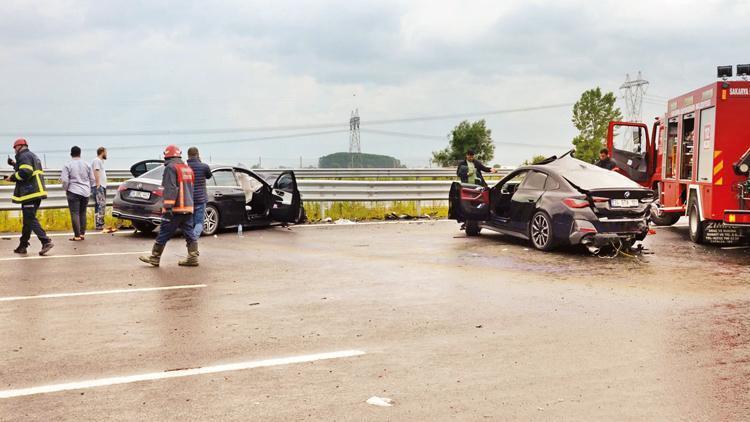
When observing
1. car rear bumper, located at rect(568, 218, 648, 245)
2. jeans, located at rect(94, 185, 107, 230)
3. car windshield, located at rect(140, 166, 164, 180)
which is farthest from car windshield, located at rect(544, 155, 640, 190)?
jeans, located at rect(94, 185, 107, 230)

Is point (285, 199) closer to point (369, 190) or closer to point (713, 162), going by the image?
point (369, 190)

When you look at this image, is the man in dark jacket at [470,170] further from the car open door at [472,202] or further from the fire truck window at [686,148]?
the fire truck window at [686,148]

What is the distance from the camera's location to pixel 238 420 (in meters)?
4.28

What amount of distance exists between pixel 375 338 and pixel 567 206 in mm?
6477

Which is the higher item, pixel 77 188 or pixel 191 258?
pixel 77 188

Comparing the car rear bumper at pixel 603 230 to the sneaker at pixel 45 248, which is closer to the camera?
the car rear bumper at pixel 603 230

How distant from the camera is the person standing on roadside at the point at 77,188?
14141 millimetres

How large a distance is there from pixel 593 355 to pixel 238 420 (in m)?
2.93

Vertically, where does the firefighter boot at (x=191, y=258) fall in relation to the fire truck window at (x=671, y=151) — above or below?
below

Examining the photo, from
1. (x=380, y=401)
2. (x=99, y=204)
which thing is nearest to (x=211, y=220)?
(x=99, y=204)

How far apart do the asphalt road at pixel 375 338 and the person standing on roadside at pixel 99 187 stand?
171 inches

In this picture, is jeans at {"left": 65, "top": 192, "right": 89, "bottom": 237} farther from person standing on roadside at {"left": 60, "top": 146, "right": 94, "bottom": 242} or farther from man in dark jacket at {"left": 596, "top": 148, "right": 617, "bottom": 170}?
man in dark jacket at {"left": 596, "top": 148, "right": 617, "bottom": 170}

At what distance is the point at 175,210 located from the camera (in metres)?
10.6

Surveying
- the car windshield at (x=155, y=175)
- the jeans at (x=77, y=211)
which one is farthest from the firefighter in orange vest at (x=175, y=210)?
the jeans at (x=77, y=211)
